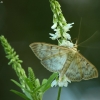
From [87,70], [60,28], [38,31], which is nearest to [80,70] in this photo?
[87,70]

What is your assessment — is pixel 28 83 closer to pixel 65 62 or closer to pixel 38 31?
pixel 65 62

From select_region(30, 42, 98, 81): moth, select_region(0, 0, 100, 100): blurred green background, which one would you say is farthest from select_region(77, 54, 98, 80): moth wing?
select_region(0, 0, 100, 100): blurred green background

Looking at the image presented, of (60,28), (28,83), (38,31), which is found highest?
(38,31)

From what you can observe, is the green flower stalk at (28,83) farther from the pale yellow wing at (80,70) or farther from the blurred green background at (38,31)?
the blurred green background at (38,31)

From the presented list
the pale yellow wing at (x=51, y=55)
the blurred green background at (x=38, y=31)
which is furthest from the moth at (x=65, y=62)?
the blurred green background at (x=38, y=31)

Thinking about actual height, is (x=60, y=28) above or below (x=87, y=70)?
above

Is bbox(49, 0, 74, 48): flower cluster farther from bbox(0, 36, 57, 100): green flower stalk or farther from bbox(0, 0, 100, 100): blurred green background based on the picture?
bbox(0, 0, 100, 100): blurred green background
